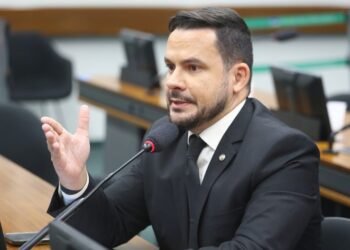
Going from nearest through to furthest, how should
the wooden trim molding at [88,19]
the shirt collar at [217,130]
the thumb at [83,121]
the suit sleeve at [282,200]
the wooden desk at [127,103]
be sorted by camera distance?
the suit sleeve at [282,200]
the thumb at [83,121]
the shirt collar at [217,130]
the wooden desk at [127,103]
the wooden trim molding at [88,19]

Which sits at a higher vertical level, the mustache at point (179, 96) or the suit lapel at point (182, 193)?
the mustache at point (179, 96)

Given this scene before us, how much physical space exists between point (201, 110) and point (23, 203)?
905 millimetres

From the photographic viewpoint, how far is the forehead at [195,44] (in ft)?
7.14

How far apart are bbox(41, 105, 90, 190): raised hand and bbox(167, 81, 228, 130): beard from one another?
228 millimetres

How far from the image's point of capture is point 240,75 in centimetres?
223

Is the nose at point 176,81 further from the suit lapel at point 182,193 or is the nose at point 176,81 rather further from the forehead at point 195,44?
the suit lapel at point 182,193

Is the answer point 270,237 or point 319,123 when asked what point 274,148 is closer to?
point 270,237

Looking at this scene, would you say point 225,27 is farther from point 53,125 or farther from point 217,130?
point 53,125

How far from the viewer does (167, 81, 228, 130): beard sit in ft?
7.14

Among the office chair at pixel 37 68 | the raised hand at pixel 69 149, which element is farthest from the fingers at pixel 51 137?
the office chair at pixel 37 68

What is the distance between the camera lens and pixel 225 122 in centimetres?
227

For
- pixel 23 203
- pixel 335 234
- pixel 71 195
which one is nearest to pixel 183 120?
pixel 71 195

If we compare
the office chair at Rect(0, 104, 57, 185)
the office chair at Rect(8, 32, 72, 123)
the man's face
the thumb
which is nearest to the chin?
the man's face

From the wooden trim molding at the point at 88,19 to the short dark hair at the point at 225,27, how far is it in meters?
5.01
